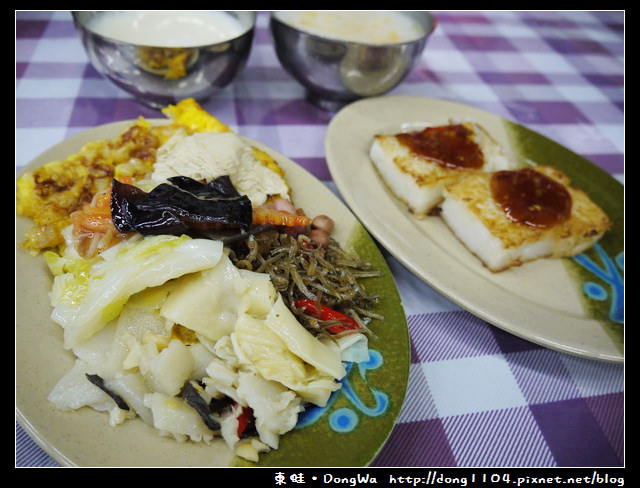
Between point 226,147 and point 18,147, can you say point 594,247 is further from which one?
point 18,147

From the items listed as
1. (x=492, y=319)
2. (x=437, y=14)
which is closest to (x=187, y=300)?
(x=492, y=319)

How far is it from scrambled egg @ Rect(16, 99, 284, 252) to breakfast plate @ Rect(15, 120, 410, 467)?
103mm

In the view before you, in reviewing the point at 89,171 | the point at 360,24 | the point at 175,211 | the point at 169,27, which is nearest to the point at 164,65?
the point at 169,27

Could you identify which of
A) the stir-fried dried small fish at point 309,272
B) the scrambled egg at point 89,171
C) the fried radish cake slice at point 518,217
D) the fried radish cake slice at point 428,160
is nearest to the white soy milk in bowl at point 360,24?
the fried radish cake slice at point 428,160

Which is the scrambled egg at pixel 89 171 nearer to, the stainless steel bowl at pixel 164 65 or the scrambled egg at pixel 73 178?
the scrambled egg at pixel 73 178

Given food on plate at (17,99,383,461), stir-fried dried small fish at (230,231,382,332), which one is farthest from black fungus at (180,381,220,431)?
stir-fried dried small fish at (230,231,382,332)

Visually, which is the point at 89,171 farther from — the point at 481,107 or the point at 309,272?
the point at 481,107

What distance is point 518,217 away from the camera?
2631 mm

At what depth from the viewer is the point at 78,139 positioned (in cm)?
253

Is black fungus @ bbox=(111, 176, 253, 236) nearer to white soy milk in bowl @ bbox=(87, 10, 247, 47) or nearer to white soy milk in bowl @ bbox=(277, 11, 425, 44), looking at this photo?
white soy milk in bowl @ bbox=(87, 10, 247, 47)

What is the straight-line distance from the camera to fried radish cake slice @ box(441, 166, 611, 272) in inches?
101

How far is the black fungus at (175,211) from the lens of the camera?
1.88 meters

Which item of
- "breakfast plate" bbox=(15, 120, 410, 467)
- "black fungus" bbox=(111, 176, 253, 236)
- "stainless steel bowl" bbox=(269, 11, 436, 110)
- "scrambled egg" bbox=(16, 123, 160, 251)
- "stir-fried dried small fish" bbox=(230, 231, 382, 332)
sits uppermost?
"stainless steel bowl" bbox=(269, 11, 436, 110)

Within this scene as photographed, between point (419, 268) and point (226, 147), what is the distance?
1.14m
